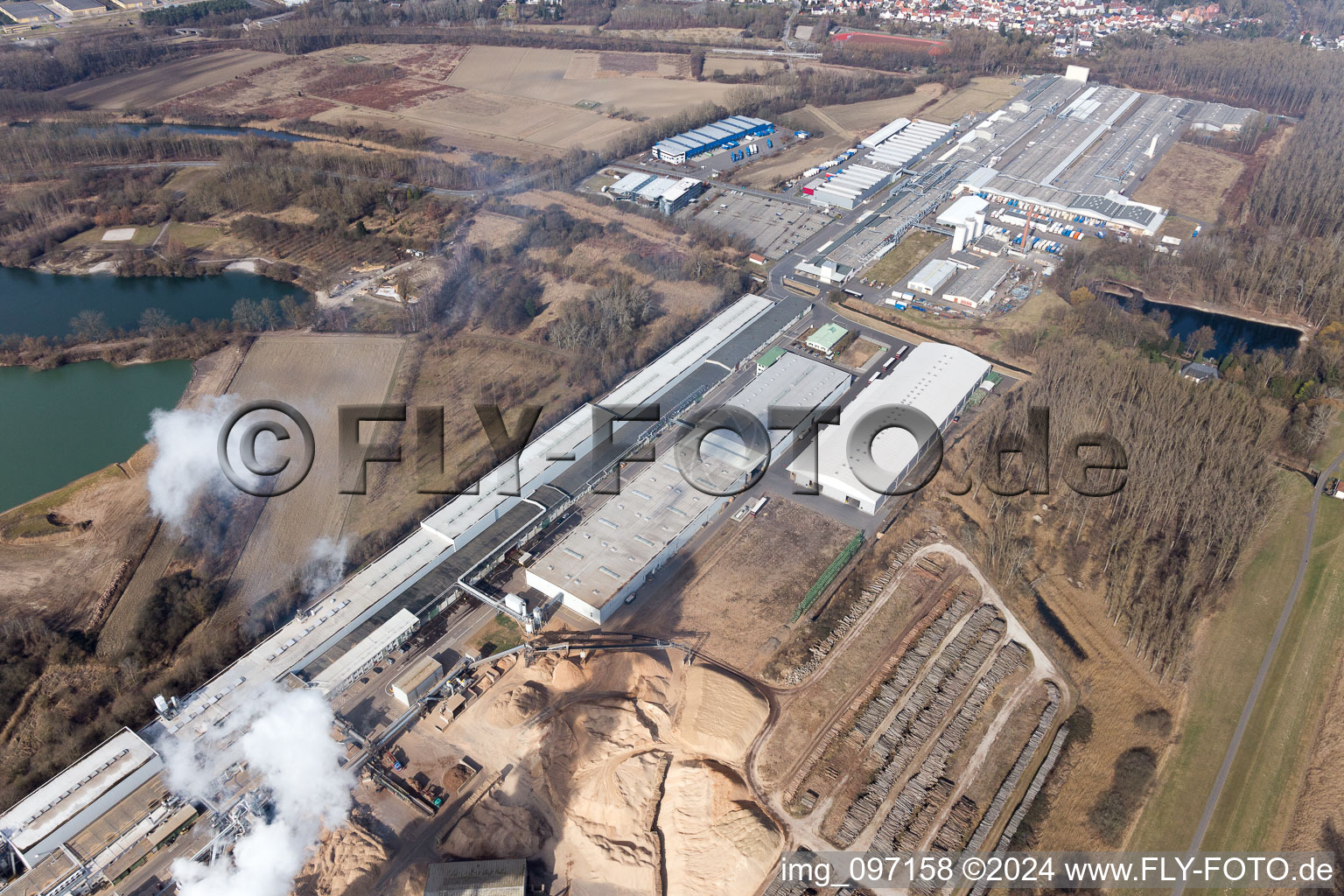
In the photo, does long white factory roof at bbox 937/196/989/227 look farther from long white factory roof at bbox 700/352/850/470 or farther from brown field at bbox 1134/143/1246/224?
long white factory roof at bbox 700/352/850/470

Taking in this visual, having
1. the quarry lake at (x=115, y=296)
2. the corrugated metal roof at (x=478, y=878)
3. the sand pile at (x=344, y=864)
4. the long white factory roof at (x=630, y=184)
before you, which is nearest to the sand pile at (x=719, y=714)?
the corrugated metal roof at (x=478, y=878)

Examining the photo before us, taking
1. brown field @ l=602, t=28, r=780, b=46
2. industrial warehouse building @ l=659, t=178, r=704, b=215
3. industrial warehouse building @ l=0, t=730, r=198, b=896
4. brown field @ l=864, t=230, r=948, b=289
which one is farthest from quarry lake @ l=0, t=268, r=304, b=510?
brown field @ l=602, t=28, r=780, b=46

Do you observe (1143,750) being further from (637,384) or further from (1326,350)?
(1326,350)

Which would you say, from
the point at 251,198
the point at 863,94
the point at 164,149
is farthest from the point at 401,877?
the point at 863,94

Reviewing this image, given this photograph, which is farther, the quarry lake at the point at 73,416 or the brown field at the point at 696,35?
the brown field at the point at 696,35

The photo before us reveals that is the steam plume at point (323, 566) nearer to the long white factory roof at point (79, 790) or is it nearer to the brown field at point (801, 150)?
the long white factory roof at point (79, 790)
